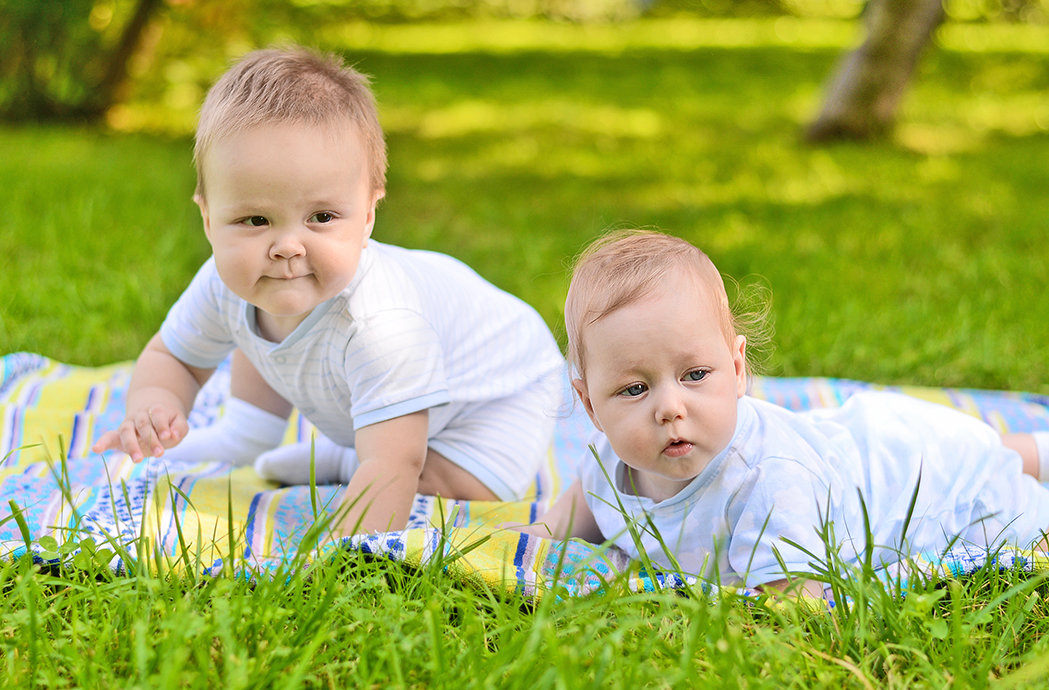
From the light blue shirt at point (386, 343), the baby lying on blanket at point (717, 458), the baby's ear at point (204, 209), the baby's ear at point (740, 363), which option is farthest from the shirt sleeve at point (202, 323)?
the baby's ear at point (740, 363)

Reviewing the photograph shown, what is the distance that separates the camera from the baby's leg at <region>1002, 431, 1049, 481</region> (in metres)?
2.53

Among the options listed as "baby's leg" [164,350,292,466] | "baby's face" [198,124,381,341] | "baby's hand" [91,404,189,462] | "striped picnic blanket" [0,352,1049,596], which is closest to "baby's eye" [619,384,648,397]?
"striped picnic blanket" [0,352,1049,596]

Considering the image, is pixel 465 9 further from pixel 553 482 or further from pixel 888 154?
pixel 553 482

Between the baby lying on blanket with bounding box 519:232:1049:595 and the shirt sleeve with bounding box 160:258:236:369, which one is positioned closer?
the baby lying on blanket with bounding box 519:232:1049:595

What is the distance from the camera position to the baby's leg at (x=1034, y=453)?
2525 millimetres

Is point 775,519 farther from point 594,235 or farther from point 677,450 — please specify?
point 594,235

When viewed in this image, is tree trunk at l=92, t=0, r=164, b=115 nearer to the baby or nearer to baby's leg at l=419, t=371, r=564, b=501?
the baby

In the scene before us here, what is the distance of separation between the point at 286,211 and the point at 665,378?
2.63 ft

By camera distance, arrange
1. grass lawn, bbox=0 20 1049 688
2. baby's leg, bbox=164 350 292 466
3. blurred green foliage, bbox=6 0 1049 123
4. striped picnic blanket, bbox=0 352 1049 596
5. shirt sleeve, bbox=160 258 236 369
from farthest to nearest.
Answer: blurred green foliage, bbox=6 0 1049 123 < baby's leg, bbox=164 350 292 466 < shirt sleeve, bbox=160 258 236 369 < striped picnic blanket, bbox=0 352 1049 596 < grass lawn, bbox=0 20 1049 688

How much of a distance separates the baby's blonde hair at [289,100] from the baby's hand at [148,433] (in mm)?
525

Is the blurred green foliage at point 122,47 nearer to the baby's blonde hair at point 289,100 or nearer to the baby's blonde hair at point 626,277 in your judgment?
the baby's blonde hair at point 289,100

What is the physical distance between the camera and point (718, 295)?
1.99 m

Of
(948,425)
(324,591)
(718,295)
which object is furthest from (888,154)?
(324,591)

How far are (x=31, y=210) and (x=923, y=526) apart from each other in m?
4.20
